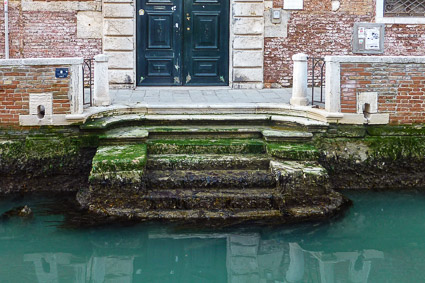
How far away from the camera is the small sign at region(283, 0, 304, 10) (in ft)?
35.1

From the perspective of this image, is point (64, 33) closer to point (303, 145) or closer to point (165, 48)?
point (165, 48)

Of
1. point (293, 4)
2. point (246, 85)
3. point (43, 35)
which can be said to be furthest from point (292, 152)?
point (43, 35)

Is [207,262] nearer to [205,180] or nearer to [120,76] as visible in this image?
[205,180]

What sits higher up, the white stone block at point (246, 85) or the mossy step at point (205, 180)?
the white stone block at point (246, 85)

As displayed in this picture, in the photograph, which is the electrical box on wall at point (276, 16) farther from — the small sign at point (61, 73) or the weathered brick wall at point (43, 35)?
the small sign at point (61, 73)

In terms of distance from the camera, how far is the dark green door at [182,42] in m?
10.5

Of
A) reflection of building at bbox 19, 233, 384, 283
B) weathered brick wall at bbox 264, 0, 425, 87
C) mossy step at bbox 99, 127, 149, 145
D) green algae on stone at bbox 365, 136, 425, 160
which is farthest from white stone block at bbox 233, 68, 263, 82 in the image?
reflection of building at bbox 19, 233, 384, 283

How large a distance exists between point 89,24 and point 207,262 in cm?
577

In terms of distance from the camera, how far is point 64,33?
10.4m

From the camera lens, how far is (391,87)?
7969 millimetres

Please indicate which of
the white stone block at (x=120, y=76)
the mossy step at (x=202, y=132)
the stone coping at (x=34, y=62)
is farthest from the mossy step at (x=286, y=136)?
the white stone block at (x=120, y=76)

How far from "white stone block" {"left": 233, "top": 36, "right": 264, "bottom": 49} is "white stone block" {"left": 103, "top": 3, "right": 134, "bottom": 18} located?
1795 millimetres

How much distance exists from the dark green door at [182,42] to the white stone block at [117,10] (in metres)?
0.18

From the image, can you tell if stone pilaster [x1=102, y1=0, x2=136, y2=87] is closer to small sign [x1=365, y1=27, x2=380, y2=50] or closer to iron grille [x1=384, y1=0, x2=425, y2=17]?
small sign [x1=365, y1=27, x2=380, y2=50]
